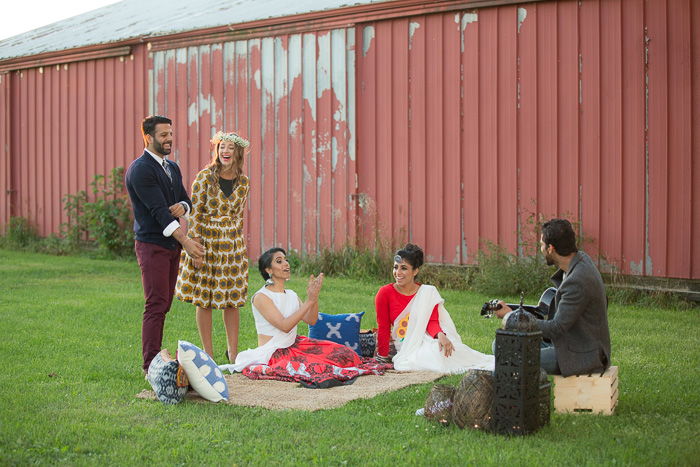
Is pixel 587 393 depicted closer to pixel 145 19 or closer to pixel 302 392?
pixel 302 392

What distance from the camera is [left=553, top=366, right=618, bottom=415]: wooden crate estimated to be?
17.1ft

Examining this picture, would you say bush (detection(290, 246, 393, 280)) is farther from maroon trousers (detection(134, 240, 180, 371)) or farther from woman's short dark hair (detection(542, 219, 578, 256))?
woman's short dark hair (detection(542, 219, 578, 256))

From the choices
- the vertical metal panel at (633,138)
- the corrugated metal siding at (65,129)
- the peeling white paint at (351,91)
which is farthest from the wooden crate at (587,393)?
the corrugated metal siding at (65,129)

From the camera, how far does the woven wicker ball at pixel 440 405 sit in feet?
16.4

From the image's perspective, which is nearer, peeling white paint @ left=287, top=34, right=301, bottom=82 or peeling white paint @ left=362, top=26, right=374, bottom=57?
peeling white paint @ left=362, top=26, right=374, bottom=57

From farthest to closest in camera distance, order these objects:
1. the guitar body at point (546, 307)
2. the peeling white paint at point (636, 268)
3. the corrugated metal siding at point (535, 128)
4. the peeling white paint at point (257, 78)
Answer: the peeling white paint at point (257, 78)
the peeling white paint at point (636, 268)
the corrugated metal siding at point (535, 128)
the guitar body at point (546, 307)

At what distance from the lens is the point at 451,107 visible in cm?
1134

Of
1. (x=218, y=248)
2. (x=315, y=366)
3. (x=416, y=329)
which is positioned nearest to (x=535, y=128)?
(x=416, y=329)

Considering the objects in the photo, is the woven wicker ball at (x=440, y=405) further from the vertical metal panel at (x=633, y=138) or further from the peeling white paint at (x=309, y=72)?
the peeling white paint at (x=309, y=72)

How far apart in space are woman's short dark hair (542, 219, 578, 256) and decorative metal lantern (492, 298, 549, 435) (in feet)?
2.01

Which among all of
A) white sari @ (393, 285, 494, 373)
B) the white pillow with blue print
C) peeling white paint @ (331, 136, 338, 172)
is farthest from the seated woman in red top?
peeling white paint @ (331, 136, 338, 172)

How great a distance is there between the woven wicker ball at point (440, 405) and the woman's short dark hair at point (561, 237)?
103 cm

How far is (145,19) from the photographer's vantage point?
17141 millimetres

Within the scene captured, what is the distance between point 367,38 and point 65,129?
22.6 ft
